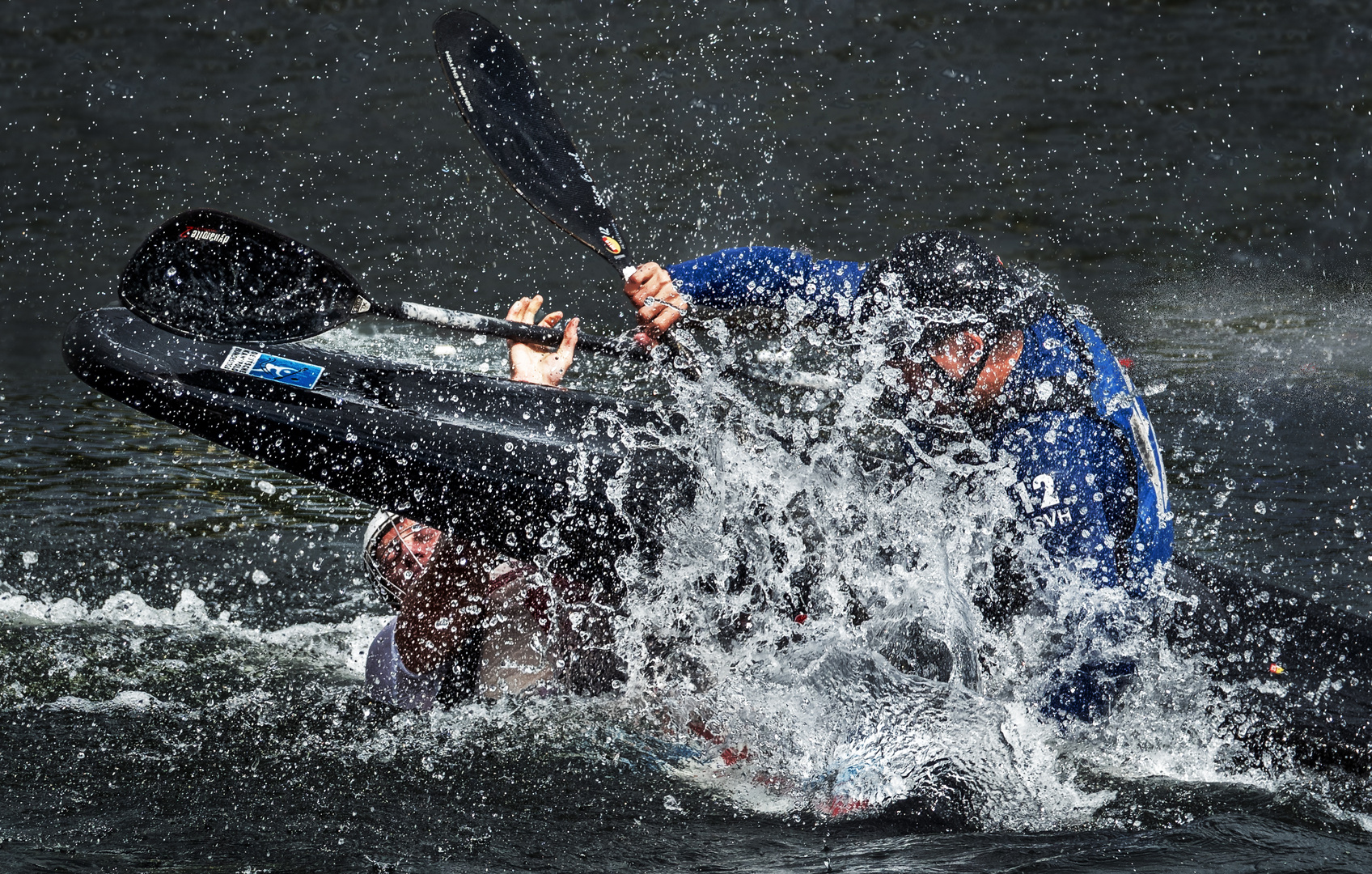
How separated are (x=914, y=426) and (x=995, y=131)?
772 centimetres

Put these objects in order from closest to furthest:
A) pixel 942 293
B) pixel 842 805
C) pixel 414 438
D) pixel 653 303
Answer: pixel 842 805, pixel 414 438, pixel 942 293, pixel 653 303

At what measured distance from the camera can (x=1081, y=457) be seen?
269cm

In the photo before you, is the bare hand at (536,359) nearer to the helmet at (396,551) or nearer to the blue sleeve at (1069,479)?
the helmet at (396,551)

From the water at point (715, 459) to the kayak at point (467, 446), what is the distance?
9 cm

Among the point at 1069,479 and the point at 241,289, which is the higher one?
the point at 241,289

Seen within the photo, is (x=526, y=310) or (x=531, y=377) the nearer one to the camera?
(x=531, y=377)

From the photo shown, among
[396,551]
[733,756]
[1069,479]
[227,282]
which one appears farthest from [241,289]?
[1069,479]

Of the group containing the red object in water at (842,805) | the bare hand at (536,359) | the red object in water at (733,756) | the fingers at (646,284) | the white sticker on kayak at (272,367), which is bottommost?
the red object in water at (842,805)

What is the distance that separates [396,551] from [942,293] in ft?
4.55

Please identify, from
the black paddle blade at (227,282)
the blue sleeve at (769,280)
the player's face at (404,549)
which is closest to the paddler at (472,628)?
the player's face at (404,549)

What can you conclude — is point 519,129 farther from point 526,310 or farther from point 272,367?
point 272,367

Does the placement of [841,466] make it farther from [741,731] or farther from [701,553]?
[741,731]

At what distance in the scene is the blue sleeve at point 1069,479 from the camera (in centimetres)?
269

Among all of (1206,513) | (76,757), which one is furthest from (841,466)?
(1206,513)
